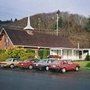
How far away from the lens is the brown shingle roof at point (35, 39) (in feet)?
228

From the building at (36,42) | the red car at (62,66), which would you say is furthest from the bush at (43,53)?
the red car at (62,66)

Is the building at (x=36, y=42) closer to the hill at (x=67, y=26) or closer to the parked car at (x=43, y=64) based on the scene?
the parked car at (x=43, y=64)

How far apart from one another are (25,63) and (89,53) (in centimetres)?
3308

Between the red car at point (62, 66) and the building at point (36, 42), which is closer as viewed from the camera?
the red car at point (62, 66)

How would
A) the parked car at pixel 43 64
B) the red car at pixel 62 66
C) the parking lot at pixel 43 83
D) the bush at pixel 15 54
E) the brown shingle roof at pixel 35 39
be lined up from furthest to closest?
the brown shingle roof at pixel 35 39 < the bush at pixel 15 54 < the parked car at pixel 43 64 < the red car at pixel 62 66 < the parking lot at pixel 43 83

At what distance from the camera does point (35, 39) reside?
73.9 metres

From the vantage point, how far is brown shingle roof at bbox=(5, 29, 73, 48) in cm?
6951

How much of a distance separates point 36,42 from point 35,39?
1.41 meters

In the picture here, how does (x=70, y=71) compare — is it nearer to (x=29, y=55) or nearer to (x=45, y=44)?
(x=29, y=55)

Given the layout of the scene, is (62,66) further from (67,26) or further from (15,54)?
(67,26)

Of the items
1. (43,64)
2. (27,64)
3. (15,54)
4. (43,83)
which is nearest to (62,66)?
(43,64)

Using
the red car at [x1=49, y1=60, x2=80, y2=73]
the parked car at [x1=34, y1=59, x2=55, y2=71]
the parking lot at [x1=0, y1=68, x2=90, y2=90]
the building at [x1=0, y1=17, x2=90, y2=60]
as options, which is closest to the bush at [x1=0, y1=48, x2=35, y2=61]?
the building at [x1=0, y1=17, x2=90, y2=60]

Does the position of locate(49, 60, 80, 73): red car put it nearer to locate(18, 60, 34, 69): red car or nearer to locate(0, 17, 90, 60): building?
locate(18, 60, 34, 69): red car

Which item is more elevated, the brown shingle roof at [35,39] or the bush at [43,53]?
the brown shingle roof at [35,39]
